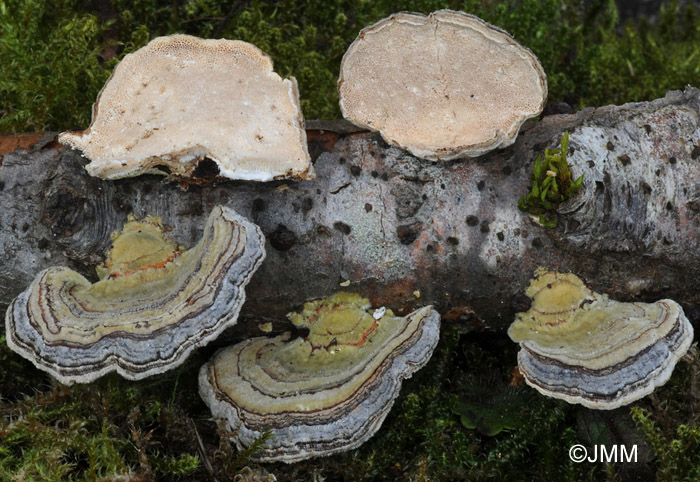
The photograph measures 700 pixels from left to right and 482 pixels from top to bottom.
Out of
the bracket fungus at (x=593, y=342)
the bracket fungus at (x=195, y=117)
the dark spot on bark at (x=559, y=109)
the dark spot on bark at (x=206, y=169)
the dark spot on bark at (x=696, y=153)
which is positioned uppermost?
the bracket fungus at (x=195, y=117)

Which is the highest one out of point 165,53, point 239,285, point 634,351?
point 165,53

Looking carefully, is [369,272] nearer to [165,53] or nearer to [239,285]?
[239,285]

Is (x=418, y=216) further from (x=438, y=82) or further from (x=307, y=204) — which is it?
(x=438, y=82)

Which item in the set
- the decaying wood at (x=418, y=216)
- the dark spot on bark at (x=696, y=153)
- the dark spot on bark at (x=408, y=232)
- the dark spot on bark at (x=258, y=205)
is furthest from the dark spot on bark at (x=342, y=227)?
the dark spot on bark at (x=696, y=153)

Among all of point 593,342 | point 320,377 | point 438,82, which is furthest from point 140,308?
point 593,342

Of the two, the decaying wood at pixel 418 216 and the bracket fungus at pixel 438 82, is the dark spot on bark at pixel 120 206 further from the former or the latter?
the bracket fungus at pixel 438 82

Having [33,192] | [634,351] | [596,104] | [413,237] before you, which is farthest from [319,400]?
[596,104]
